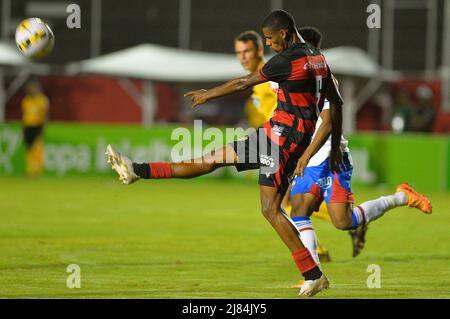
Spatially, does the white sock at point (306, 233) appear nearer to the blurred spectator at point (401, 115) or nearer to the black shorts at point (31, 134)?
the black shorts at point (31, 134)

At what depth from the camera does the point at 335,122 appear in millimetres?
10305

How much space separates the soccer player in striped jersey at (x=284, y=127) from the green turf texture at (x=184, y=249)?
→ 0.60 m

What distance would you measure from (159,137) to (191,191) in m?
3.20

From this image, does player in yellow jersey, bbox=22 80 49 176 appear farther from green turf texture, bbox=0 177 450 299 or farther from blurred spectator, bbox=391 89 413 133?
blurred spectator, bbox=391 89 413 133

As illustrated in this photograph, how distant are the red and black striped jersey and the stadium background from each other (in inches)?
60.3

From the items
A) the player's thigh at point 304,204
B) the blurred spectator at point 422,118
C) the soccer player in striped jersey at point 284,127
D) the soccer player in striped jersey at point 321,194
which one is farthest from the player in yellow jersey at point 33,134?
the soccer player in striped jersey at point 284,127

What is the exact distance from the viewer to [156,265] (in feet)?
39.9

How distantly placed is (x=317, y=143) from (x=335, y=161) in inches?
33.9

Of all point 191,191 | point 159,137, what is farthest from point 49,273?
point 159,137

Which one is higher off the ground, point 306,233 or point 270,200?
point 270,200

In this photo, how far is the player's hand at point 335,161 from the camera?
10.8 metres

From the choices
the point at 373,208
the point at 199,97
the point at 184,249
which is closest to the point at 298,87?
the point at 199,97

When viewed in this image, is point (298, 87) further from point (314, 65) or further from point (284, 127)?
point (284, 127)

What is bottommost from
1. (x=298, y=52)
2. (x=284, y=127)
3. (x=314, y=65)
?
(x=284, y=127)
